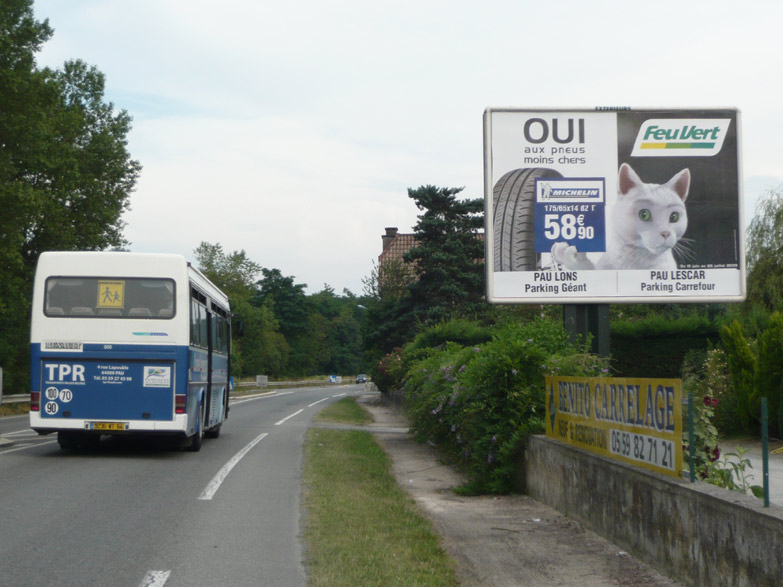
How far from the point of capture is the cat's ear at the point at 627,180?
17516 millimetres

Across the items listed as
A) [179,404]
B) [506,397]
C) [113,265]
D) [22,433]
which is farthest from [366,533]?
[22,433]

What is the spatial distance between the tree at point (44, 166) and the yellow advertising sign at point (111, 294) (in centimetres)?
1724

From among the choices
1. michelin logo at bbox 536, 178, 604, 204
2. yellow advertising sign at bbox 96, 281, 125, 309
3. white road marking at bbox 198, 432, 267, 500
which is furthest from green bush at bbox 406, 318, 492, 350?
yellow advertising sign at bbox 96, 281, 125, 309

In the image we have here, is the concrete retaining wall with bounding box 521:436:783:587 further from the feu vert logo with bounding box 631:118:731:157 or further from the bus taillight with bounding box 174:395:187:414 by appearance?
the feu vert logo with bounding box 631:118:731:157

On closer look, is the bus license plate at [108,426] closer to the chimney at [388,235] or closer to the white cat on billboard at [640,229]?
the white cat on billboard at [640,229]

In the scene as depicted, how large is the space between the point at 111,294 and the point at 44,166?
1969 centimetres

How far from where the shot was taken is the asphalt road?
7043 mm

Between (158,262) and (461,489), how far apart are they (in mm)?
6583

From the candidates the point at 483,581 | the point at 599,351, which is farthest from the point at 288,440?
the point at 483,581

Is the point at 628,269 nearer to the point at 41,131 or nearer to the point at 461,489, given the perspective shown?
the point at 461,489

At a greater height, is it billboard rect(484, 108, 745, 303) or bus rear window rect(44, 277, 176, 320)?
billboard rect(484, 108, 745, 303)

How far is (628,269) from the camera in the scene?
17406 mm

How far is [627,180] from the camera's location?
57.6ft

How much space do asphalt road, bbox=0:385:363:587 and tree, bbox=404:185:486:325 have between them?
1004 inches
